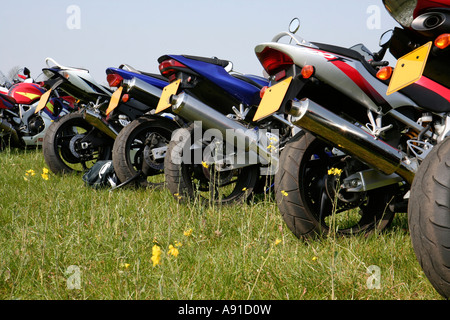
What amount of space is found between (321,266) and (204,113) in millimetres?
1597

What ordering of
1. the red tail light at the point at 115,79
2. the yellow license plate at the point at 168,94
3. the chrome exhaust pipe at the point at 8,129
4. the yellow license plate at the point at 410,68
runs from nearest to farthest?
the yellow license plate at the point at 410,68
the yellow license plate at the point at 168,94
the red tail light at the point at 115,79
the chrome exhaust pipe at the point at 8,129

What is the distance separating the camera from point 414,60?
6.08 ft

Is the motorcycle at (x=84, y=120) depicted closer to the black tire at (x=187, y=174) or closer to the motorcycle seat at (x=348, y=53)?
the black tire at (x=187, y=174)

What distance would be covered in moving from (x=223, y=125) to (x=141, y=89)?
53.2 inches

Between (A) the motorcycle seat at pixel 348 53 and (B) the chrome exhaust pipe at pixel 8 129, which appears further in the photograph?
(B) the chrome exhaust pipe at pixel 8 129

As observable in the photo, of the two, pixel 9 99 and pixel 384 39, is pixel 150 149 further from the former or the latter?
pixel 9 99

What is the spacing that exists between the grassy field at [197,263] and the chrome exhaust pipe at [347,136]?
0.46m

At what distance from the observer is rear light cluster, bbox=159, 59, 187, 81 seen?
3.49m

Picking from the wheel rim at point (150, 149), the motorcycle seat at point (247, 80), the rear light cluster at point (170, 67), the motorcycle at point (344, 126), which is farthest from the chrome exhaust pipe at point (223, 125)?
the wheel rim at point (150, 149)

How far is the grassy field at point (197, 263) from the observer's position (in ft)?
6.20

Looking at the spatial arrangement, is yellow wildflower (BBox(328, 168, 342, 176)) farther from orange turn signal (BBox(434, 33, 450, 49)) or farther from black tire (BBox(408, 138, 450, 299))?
orange turn signal (BBox(434, 33, 450, 49))

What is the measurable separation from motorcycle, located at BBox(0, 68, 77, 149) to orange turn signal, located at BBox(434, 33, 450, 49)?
258 inches
